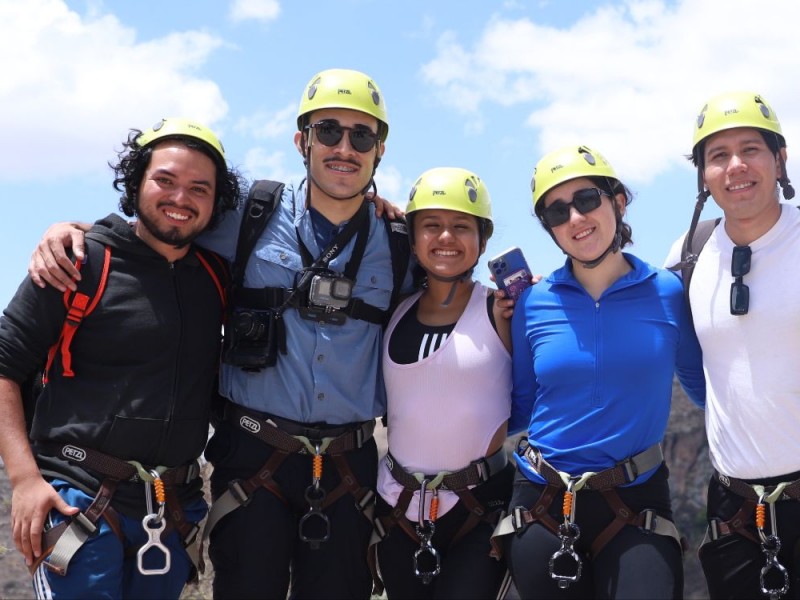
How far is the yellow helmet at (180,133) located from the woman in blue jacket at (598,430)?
2527 millimetres

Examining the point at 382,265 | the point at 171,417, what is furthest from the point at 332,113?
the point at 171,417

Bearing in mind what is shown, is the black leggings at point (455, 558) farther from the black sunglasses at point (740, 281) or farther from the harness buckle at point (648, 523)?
the black sunglasses at point (740, 281)

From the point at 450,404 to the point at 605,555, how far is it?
1421 millimetres

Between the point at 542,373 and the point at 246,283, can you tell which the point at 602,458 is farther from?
the point at 246,283

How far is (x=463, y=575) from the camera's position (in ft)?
18.8

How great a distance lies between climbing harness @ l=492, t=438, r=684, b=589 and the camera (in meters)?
5.29

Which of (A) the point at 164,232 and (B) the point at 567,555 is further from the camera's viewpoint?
(A) the point at 164,232

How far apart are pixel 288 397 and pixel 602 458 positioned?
217 cm

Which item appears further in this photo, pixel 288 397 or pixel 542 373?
pixel 288 397

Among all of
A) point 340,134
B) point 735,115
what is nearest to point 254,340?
point 340,134

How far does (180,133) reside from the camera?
19.4 ft

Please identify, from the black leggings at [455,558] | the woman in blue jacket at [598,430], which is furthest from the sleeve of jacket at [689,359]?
the black leggings at [455,558]

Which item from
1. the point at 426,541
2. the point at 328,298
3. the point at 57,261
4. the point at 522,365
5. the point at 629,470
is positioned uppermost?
the point at 57,261

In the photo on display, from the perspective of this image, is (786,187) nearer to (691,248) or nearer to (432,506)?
(691,248)
